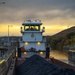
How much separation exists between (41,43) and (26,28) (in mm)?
3393

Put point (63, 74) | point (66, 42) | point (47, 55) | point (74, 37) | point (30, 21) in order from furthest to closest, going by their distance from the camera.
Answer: point (66, 42), point (74, 37), point (30, 21), point (47, 55), point (63, 74)

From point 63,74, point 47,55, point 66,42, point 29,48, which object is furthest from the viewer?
point 66,42

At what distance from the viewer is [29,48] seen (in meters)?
36.4

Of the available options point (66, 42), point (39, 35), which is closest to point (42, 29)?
point (39, 35)

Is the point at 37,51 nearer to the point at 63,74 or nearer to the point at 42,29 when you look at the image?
the point at 42,29

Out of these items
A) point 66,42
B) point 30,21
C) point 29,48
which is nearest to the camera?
point 29,48

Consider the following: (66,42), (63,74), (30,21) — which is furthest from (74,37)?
(63,74)

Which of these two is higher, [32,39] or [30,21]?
[30,21]

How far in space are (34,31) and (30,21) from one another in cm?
192

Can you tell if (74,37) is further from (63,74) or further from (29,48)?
(63,74)

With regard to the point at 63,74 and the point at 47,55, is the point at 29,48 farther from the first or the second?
the point at 63,74

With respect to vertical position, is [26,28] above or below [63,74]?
above

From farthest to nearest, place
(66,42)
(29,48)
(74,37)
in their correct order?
1. (66,42)
2. (74,37)
3. (29,48)

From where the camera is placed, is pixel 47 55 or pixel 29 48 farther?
pixel 29 48
